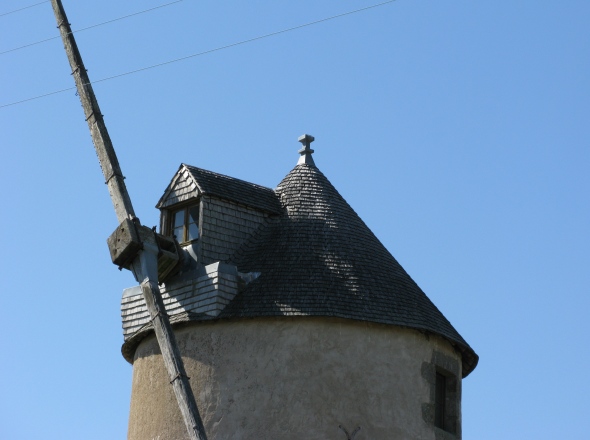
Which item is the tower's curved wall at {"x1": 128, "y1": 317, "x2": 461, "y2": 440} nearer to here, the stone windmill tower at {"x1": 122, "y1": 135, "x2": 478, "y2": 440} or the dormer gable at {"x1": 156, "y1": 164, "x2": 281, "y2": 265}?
the stone windmill tower at {"x1": 122, "y1": 135, "x2": 478, "y2": 440}

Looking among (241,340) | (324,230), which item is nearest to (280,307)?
(241,340)

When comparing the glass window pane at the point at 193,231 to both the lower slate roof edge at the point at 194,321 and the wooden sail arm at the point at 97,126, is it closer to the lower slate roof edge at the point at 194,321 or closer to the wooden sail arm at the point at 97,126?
the wooden sail arm at the point at 97,126

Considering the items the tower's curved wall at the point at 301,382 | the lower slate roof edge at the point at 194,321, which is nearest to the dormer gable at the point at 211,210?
the lower slate roof edge at the point at 194,321

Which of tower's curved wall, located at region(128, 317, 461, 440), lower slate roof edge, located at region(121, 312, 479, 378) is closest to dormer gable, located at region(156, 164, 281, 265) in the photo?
lower slate roof edge, located at region(121, 312, 479, 378)

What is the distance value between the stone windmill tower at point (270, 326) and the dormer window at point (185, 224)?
0.02 meters

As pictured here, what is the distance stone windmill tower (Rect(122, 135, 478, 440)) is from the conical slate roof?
0.02 m

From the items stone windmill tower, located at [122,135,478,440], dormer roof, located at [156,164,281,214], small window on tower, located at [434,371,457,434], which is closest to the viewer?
stone windmill tower, located at [122,135,478,440]

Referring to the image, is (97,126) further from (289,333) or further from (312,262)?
(289,333)

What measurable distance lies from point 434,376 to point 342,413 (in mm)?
1796

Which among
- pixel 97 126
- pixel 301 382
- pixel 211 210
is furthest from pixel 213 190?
pixel 301 382

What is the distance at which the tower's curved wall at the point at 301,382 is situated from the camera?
18.9 m

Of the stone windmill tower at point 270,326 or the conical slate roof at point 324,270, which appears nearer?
the stone windmill tower at point 270,326

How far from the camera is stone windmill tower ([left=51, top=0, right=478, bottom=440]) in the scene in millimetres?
19000

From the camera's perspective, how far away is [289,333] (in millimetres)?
19328
